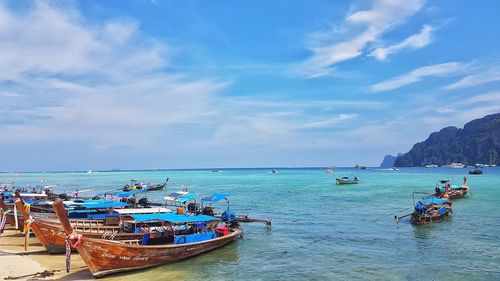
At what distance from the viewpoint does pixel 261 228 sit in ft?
119

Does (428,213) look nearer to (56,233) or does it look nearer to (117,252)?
(117,252)

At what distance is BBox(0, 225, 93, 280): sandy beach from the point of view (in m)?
19.8

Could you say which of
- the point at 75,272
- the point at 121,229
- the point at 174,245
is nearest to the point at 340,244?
the point at 174,245

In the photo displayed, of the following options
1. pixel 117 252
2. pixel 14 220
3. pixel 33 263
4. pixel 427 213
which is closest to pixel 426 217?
pixel 427 213

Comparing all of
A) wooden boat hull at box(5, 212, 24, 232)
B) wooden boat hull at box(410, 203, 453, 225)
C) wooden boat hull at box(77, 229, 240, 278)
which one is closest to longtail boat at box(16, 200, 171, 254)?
wooden boat hull at box(77, 229, 240, 278)

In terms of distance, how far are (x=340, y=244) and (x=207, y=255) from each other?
1013 cm

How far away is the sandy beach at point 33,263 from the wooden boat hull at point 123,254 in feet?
3.54

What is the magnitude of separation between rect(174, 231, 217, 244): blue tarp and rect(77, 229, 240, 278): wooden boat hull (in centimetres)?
42

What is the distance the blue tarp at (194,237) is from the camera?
24438 millimetres

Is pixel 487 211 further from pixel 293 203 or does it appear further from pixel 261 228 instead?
pixel 261 228

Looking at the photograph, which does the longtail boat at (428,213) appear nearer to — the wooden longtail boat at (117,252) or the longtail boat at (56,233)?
the wooden longtail boat at (117,252)

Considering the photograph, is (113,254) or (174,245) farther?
(174,245)

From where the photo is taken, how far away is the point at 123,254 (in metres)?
20.6

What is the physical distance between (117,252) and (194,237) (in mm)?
6079
